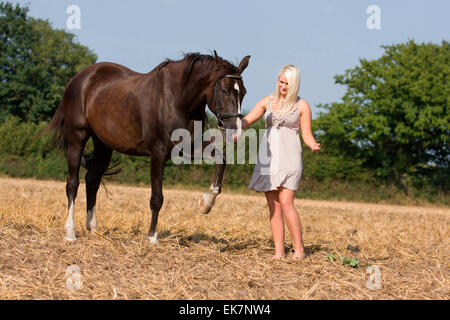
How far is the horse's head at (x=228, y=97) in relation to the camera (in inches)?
198

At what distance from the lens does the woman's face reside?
17.3 ft

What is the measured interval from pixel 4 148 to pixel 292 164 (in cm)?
2267

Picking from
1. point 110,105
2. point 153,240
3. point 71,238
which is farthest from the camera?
point 110,105

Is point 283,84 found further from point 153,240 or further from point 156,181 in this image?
point 153,240

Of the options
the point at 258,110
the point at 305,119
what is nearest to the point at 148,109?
the point at 258,110

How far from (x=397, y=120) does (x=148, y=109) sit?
18.3m

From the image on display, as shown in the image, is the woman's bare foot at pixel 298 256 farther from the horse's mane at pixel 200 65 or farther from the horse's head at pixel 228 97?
the horse's mane at pixel 200 65

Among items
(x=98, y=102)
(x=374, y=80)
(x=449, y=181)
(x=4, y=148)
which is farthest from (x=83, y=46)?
(x=98, y=102)

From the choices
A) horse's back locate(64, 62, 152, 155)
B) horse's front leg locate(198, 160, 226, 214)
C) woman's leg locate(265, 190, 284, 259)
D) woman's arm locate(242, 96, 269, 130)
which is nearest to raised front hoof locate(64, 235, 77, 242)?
horse's back locate(64, 62, 152, 155)

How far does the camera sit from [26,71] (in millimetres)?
37562

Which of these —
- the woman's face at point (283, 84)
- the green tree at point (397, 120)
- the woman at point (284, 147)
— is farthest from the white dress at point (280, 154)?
the green tree at point (397, 120)

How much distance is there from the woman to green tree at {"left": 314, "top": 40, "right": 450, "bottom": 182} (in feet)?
55.0

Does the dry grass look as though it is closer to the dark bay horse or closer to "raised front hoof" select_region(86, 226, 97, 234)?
"raised front hoof" select_region(86, 226, 97, 234)

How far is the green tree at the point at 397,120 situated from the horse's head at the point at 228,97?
1717cm
